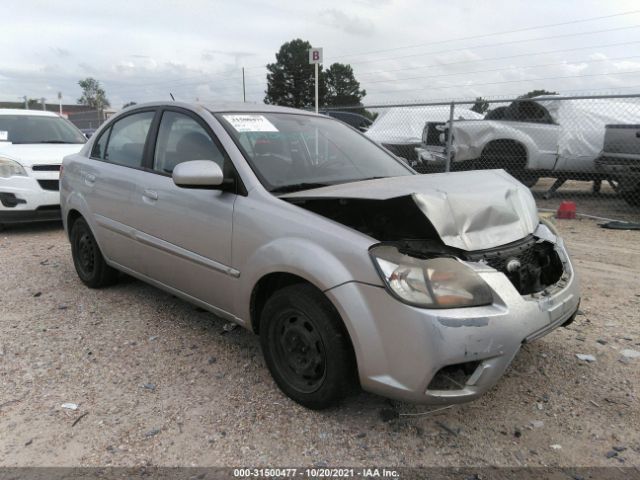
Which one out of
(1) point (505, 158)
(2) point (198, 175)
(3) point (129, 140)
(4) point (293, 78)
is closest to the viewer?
(2) point (198, 175)

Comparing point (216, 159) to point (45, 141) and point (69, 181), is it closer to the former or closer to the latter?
point (69, 181)

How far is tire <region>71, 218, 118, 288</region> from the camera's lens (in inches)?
169

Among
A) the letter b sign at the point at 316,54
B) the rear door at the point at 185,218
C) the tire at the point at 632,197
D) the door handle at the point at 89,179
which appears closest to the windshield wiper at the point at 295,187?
the rear door at the point at 185,218

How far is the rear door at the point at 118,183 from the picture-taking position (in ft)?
12.1

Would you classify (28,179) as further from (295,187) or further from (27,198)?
(295,187)

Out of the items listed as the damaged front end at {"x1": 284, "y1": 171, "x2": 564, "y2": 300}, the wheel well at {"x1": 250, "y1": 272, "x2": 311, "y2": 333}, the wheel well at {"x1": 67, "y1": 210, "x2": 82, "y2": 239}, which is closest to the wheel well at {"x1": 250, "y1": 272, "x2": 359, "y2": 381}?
the wheel well at {"x1": 250, "y1": 272, "x2": 311, "y2": 333}

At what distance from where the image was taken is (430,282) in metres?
2.18

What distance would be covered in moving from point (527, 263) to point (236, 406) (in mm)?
1722

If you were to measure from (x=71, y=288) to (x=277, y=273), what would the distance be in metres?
2.79

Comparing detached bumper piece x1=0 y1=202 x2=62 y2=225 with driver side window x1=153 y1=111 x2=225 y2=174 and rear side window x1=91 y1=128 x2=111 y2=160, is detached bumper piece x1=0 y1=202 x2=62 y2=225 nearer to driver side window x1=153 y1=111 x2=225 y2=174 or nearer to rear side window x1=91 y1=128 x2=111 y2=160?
rear side window x1=91 y1=128 x2=111 y2=160

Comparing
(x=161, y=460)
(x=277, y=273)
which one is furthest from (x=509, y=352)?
(x=161, y=460)

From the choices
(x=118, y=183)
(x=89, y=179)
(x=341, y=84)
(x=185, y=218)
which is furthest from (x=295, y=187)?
(x=341, y=84)

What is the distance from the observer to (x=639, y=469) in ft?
7.24

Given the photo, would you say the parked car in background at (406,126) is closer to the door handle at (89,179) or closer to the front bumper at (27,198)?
the front bumper at (27,198)
